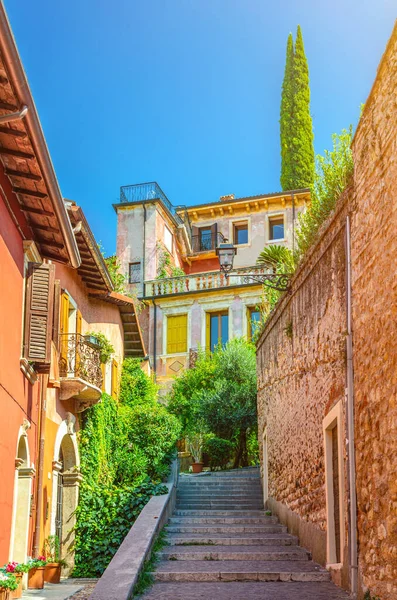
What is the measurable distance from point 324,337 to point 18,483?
5.01m

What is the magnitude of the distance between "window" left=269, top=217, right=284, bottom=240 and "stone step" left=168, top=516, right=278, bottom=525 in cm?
2072

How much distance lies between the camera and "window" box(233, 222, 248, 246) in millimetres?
35562

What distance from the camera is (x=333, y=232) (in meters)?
10.3

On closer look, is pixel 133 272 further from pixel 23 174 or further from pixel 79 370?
pixel 23 174

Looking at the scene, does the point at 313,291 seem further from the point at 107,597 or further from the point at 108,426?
the point at 108,426

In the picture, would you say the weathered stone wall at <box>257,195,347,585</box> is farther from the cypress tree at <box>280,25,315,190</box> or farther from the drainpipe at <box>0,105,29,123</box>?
the cypress tree at <box>280,25,315,190</box>

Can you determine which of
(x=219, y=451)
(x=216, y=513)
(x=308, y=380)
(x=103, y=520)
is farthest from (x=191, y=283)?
(x=308, y=380)

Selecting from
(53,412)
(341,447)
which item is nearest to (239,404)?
(53,412)

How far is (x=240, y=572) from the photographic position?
10.5m

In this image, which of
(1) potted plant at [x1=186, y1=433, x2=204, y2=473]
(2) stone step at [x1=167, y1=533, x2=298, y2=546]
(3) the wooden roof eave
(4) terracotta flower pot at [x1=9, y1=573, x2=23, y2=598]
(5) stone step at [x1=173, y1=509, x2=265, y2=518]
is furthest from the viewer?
(1) potted plant at [x1=186, y1=433, x2=204, y2=473]

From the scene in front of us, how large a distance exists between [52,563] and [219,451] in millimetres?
12359

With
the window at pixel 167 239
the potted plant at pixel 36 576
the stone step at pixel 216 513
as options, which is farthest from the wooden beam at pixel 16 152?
the window at pixel 167 239

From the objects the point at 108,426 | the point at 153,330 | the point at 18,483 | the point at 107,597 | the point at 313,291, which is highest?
the point at 153,330

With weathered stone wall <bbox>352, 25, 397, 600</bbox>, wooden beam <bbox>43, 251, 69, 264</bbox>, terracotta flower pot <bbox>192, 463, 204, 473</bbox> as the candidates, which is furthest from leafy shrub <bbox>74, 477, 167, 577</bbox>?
terracotta flower pot <bbox>192, 463, 204, 473</bbox>
